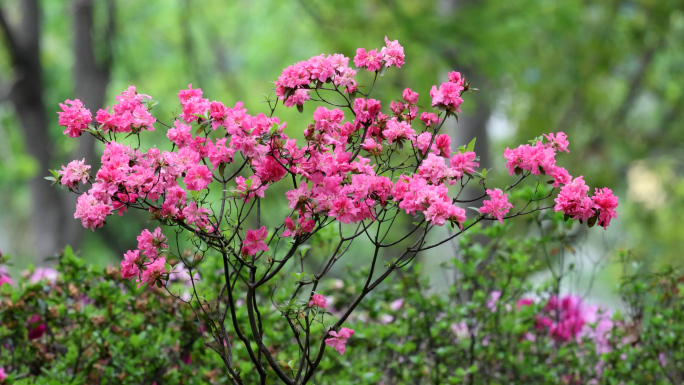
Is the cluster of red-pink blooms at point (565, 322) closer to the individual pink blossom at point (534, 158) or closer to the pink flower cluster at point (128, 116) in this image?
the individual pink blossom at point (534, 158)

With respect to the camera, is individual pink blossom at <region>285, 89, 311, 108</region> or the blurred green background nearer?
individual pink blossom at <region>285, 89, 311, 108</region>

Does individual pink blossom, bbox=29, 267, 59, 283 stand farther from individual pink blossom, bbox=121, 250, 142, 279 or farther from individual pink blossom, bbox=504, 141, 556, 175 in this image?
individual pink blossom, bbox=504, 141, 556, 175

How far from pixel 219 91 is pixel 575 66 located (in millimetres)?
5228

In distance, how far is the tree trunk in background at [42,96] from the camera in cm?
712

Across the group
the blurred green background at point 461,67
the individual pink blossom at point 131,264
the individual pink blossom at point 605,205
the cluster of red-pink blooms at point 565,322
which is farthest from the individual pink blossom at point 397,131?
the blurred green background at point 461,67

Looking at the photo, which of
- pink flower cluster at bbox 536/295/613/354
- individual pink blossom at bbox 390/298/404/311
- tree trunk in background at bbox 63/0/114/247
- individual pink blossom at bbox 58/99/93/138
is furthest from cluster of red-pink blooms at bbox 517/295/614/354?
tree trunk in background at bbox 63/0/114/247

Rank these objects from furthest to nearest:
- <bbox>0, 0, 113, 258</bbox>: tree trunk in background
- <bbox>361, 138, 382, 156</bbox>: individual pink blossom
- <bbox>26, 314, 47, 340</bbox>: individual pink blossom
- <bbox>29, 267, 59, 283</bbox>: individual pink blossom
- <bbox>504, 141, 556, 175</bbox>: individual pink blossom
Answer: <bbox>0, 0, 113, 258</bbox>: tree trunk in background, <bbox>29, 267, 59, 283</bbox>: individual pink blossom, <bbox>26, 314, 47, 340</bbox>: individual pink blossom, <bbox>361, 138, 382, 156</bbox>: individual pink blossom, <bbox>504, 141, 556, 175</bbox>: individual pink blossom

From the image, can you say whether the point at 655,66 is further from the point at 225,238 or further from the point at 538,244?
the point at 225,238

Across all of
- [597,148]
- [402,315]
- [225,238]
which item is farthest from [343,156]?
[597,148]

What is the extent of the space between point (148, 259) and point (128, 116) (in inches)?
15.5

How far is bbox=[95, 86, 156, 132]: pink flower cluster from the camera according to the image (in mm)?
1804

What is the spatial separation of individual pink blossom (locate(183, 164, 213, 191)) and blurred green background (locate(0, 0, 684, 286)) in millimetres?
3613

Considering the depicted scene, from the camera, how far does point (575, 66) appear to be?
25.7 ft

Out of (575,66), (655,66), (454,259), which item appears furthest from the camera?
(655,66)
